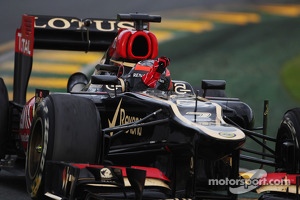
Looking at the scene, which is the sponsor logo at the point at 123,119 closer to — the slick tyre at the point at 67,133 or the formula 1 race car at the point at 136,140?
the formula 1 race car at the point at 136,140

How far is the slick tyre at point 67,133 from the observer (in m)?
9.16

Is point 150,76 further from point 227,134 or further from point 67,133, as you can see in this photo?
point 227,134

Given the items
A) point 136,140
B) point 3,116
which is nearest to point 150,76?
point 136,140

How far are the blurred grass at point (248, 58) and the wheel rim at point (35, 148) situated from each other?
5.73 metres

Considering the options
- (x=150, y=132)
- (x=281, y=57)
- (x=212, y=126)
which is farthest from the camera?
(x=281, y=57)

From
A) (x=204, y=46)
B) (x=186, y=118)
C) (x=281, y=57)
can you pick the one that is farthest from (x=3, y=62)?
(x=186, y=118)

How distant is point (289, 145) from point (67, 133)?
220cm

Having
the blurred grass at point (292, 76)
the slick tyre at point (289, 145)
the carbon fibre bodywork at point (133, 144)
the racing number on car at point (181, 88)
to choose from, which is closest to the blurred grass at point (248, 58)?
the blurred grass at point (292, 76)

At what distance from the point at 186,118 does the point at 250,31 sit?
7020 mm

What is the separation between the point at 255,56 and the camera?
15.6m

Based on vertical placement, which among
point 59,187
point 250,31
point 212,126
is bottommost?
point 59,187

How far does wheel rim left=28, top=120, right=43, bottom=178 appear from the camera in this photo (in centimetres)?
983

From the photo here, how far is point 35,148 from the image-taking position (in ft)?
32.8

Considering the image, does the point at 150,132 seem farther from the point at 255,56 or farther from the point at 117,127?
the point at 255,56
